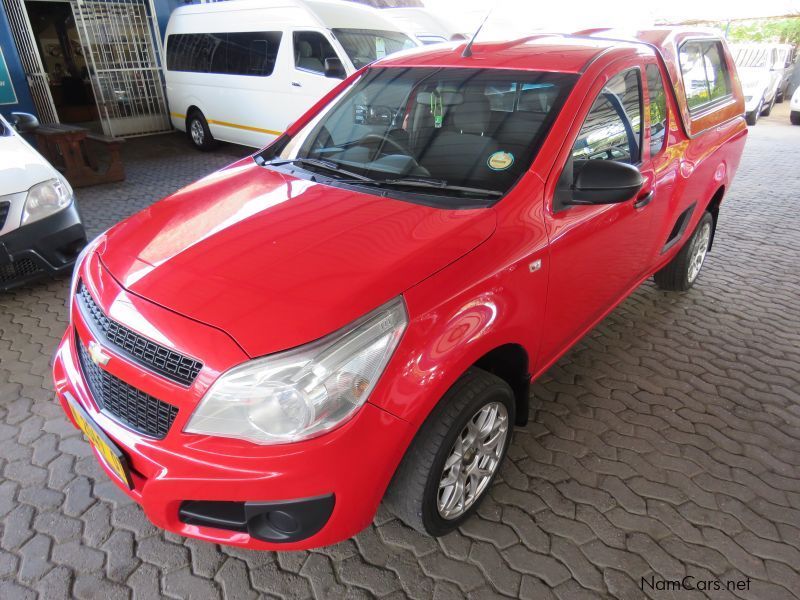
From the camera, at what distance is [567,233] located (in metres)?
2.09

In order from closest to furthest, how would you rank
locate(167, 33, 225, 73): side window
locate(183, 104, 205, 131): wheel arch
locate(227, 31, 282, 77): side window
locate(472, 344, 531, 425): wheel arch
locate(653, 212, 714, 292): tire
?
1. locate(472, 344, 531, 425): wheel arch
2. locate(653, 212, 714, 292): tire
3. locate(227, 31, 282, 77): side window
4. locate(167, 33, 225, 73): side window
5. locate(183, 104, 205, 131): wheel arch

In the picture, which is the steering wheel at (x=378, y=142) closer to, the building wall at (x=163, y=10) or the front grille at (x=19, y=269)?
the front grille at (x=19, y=269)

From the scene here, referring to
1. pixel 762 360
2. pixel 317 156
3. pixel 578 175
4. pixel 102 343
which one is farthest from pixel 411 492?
pixel 762 360

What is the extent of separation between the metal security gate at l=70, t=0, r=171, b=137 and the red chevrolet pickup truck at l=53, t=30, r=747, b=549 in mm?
8372

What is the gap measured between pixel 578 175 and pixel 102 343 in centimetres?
181

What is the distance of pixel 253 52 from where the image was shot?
298 inches

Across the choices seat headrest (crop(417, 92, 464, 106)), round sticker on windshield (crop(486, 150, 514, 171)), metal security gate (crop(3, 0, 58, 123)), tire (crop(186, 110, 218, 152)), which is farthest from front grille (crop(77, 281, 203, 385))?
metal security gate (crop(3, 0, 58, 123))

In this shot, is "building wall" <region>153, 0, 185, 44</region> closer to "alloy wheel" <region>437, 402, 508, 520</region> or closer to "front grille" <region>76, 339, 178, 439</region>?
"front grille" <region>76, 339, 178, 439</region>

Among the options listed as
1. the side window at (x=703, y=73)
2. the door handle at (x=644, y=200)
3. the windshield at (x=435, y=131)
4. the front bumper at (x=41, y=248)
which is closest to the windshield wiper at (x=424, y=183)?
the windshield at (x=435, y=131)

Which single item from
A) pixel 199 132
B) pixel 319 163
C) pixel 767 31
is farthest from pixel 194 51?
pixel 767 31

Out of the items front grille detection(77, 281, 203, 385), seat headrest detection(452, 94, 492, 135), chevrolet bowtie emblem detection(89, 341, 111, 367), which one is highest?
seat headrest detection(452, 94, 492, 135)

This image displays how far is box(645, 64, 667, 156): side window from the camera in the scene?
8.78ft

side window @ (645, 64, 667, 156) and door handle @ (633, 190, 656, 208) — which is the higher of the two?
side window @ (645, 64, 667, 156)

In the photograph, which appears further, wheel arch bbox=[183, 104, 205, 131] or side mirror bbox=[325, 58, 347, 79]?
wheel arch bbox=[183, 104, 205, 131]
